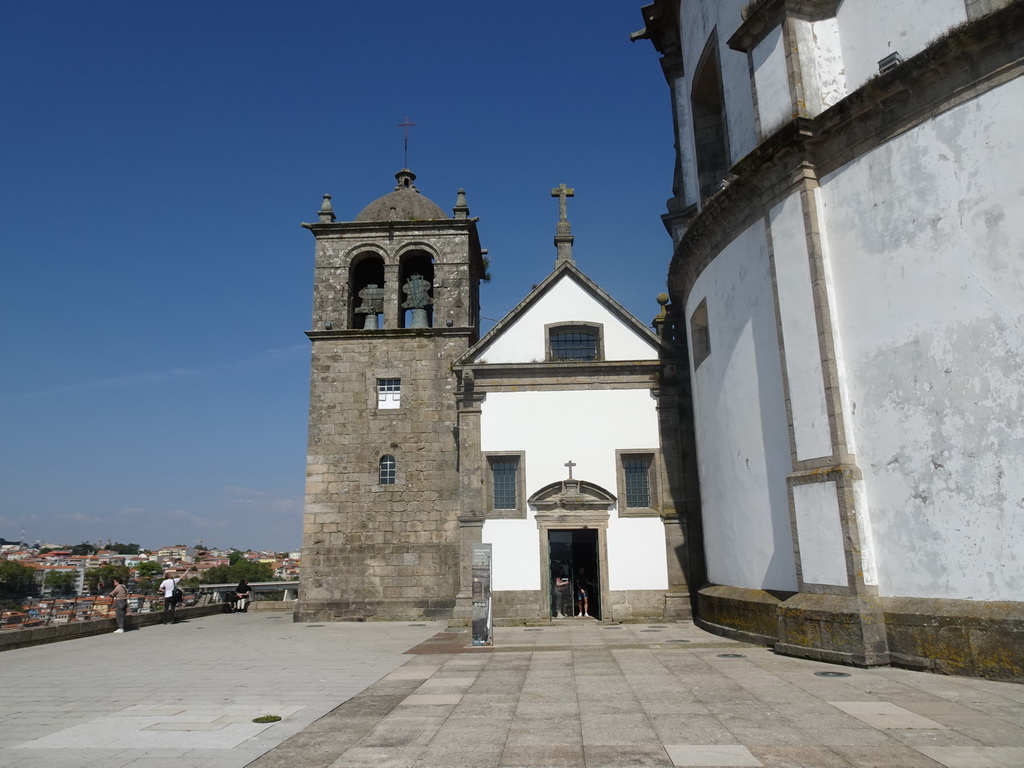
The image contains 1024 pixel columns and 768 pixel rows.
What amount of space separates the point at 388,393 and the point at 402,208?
6488 millimetres

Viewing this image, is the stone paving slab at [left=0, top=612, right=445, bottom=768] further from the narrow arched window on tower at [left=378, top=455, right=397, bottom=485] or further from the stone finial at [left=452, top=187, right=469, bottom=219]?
the stone finial at [left=452, top=187, right=469, bottom=219]

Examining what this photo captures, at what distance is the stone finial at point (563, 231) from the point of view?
19656 mm

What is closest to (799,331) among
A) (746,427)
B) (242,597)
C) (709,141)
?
(746,427)

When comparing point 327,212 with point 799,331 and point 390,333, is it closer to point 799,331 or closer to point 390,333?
point 390,333

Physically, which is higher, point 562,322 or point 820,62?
point 820,62

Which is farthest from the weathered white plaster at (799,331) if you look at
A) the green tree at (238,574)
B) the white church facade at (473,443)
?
the green tree at (238,574)

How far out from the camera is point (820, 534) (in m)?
9.57

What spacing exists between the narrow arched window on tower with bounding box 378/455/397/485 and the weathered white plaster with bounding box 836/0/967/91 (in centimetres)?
1457

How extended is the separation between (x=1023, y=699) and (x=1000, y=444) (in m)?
2.72

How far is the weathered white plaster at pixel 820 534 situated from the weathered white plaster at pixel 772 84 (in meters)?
5.51

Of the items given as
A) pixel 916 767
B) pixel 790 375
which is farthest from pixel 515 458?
pixel 916 767

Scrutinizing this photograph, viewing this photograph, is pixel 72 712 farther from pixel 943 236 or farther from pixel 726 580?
pixel 943 236

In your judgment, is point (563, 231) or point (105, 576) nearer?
point (563, 231)

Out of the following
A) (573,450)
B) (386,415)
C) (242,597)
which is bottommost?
(242,597)
